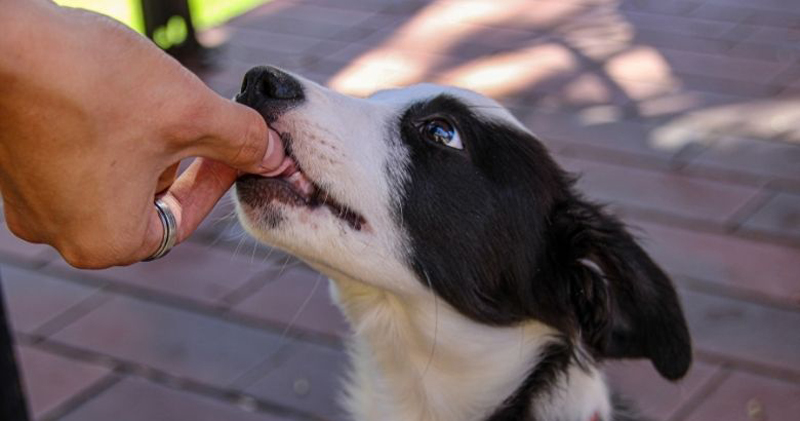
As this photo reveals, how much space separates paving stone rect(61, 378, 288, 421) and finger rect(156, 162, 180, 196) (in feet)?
4.71

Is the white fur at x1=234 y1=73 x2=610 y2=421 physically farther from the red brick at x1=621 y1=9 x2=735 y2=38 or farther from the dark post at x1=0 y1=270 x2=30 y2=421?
the red brick at x1=621 y1=9 x2=735 y2=38

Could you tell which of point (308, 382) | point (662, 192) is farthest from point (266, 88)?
point (662, 192)

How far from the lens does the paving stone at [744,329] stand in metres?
3.24

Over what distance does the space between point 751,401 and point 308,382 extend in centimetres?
118

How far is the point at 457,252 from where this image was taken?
2.19 metres

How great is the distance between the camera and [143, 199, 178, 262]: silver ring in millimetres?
1709

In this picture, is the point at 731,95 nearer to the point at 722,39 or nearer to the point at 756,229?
the point at 722,39

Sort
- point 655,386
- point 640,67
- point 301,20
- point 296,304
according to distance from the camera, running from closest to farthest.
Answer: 1. point 655,386
2. point 296,304
3. point 640,67
4. point 301,20

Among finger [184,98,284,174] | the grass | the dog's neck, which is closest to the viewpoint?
finger [184,98,284,174]

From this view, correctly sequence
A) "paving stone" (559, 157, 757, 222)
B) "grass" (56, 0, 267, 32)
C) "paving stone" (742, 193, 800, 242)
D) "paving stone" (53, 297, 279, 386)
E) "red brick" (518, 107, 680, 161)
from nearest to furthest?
"paving stone" (53, 297, 279, 386), "paving stone" (742, 193, 800, 242), "paving stone" (559, 157, 757, 222), "red brick" (518, 107, 680, 161), "grass" (56, 0, 267, 32)

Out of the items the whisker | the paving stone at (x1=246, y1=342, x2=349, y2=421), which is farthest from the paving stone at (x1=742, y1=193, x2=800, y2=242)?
the whisker

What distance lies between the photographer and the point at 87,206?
62.4 inches

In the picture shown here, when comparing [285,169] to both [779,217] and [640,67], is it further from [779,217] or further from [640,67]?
[640,67]

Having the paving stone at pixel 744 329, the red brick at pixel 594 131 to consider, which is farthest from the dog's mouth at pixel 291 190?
the red brick at pixel 594 131
